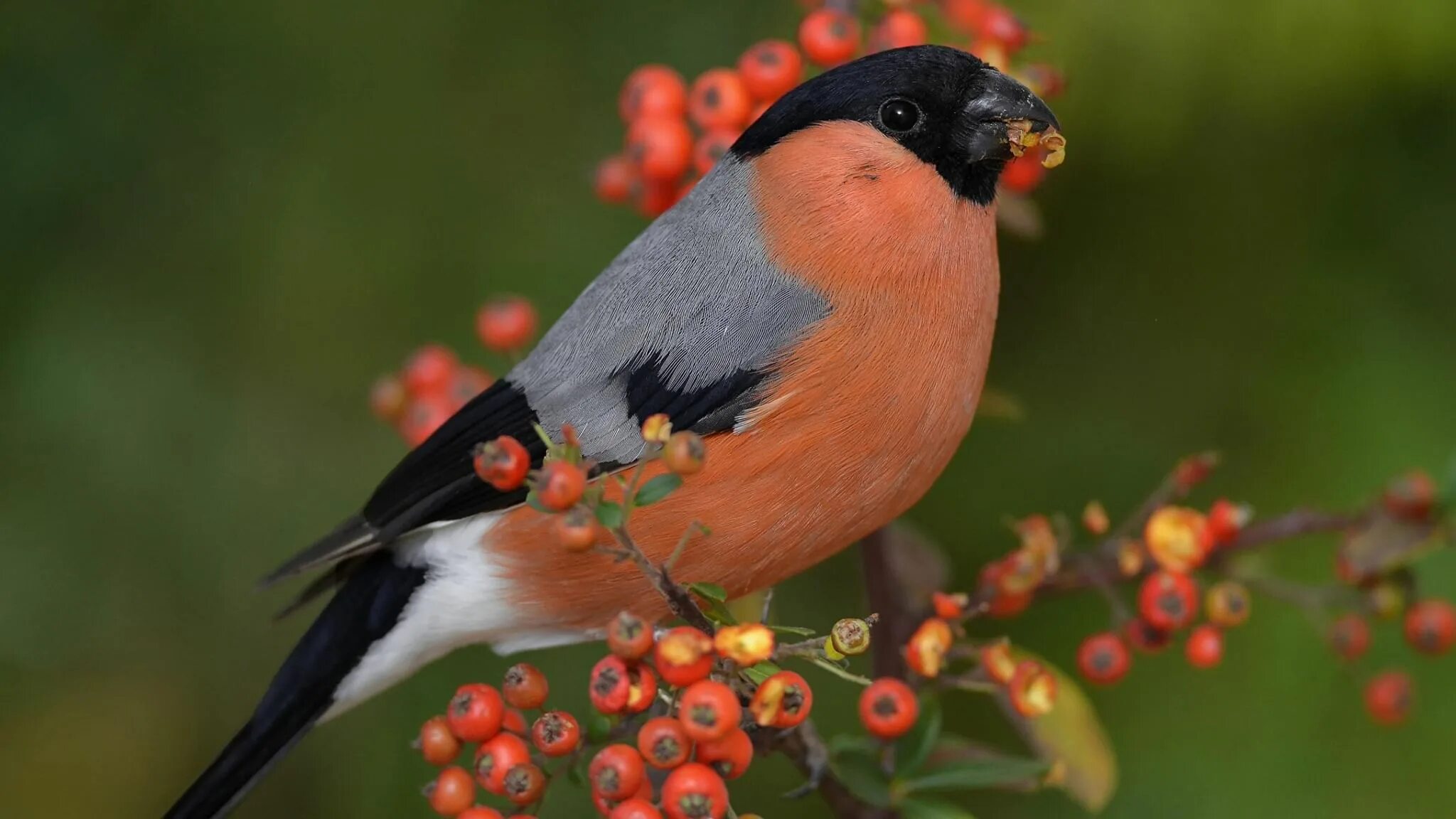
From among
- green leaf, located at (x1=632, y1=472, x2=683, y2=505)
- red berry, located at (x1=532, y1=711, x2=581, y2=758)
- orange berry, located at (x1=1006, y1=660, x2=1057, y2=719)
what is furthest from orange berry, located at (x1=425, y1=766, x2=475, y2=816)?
orange berry, located at (x1=1006, y1=660, x2=1057, y2=719)

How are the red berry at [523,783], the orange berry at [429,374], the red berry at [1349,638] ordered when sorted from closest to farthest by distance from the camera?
the red berry at [523,783], the red berry at [1349,638], the orange berry at [429,374]

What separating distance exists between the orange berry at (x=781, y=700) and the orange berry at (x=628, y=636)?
0.12m

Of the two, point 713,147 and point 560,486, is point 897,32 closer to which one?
point 713,147

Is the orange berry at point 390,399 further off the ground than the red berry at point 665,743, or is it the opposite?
the orange berry at point 390,399

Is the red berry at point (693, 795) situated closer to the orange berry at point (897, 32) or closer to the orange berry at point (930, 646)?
the orange berry at point (930, 646)

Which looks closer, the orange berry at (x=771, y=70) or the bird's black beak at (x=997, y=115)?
the bird's black beak at (x=997, y=115)

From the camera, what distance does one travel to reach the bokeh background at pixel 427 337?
91.6 inches

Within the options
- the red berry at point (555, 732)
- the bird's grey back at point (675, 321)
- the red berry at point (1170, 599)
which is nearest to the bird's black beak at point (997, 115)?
the bird's grey back at point (675, 321)

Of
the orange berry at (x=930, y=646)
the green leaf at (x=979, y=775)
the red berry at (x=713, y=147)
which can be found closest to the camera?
the orange berry at (x=930, y=646)

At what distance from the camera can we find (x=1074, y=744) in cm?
195

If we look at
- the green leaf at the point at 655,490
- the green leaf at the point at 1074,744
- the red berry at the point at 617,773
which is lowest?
the green leaf at the point at 1074,744

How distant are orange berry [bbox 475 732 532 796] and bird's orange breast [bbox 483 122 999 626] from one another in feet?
1.07

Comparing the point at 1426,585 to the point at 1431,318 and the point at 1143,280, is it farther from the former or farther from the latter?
the point at 1143,280

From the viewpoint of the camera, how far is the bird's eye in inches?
74.4
